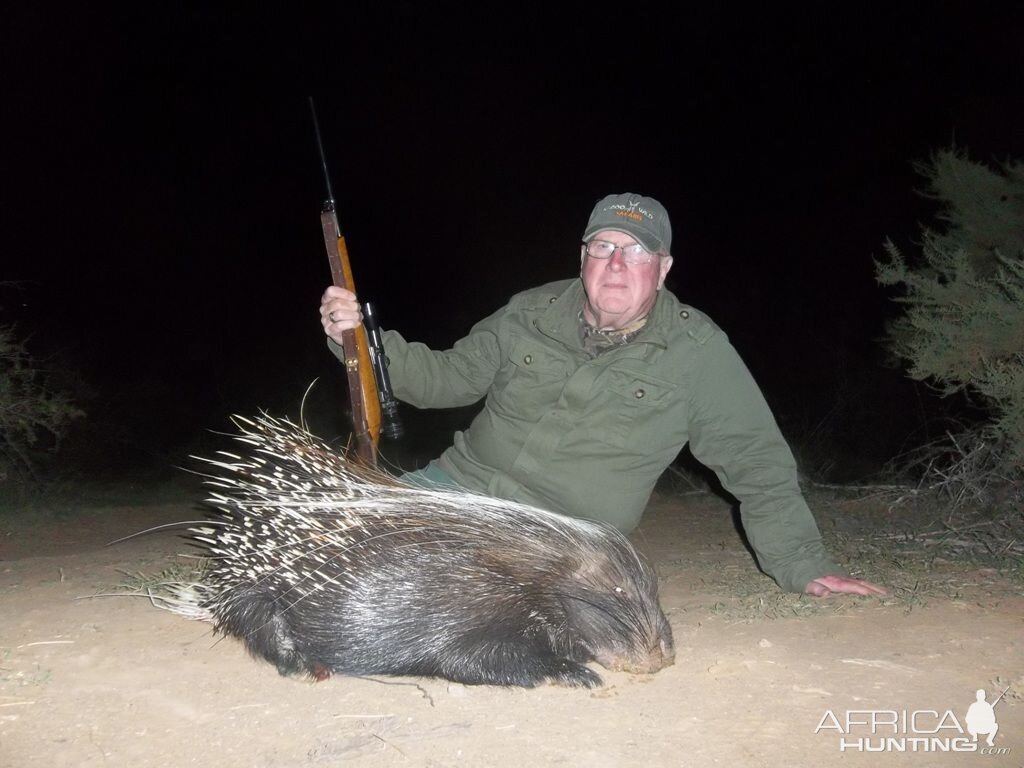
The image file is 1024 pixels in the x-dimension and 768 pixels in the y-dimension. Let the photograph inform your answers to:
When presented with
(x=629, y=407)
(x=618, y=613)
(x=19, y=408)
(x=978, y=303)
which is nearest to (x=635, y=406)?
(x=629, y=407)

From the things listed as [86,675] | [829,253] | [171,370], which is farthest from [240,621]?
[829,253]

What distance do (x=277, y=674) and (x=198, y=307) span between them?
1898 cm

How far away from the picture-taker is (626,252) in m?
3.07

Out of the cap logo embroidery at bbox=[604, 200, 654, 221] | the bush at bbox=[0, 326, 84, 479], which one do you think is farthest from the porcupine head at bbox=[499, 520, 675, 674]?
the bush at bbox=[0, 326, 84, 479]

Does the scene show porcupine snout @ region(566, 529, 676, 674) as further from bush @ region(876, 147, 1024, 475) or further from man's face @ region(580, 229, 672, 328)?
bush @ region(876, 147, 1024, 475)

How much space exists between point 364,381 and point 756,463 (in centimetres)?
137

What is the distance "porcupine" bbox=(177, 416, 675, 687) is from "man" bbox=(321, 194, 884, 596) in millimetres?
290

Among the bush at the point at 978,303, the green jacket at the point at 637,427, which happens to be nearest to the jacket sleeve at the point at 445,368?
the green jacket at the point at 637,427

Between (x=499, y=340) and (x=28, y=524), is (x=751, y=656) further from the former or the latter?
(x=28, y=524)

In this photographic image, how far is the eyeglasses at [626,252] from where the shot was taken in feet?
10.0

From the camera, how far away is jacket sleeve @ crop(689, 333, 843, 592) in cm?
296

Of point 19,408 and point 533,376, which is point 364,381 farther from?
point 19,408

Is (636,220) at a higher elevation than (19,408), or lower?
higher

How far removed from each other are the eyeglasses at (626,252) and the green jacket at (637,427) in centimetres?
19
